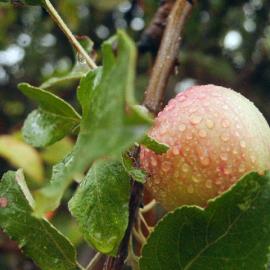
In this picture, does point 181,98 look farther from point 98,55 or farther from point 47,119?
point 98,55

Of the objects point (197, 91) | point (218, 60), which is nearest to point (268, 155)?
Answer: point (197, 91)

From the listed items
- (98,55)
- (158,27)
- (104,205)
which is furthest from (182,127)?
(98,55)

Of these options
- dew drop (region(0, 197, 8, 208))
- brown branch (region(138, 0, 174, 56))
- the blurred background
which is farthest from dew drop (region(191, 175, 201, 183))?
the blurred background

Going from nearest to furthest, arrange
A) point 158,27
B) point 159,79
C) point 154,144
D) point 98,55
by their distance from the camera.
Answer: point 154,144
point 159,79
point 158,27
point 98,55

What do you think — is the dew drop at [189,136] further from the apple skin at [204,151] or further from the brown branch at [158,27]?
the brown branch at [158,27]

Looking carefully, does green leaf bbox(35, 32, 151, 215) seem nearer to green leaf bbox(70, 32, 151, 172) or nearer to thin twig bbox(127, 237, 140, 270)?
green leaf bbox(70, 32, 151, 172)
